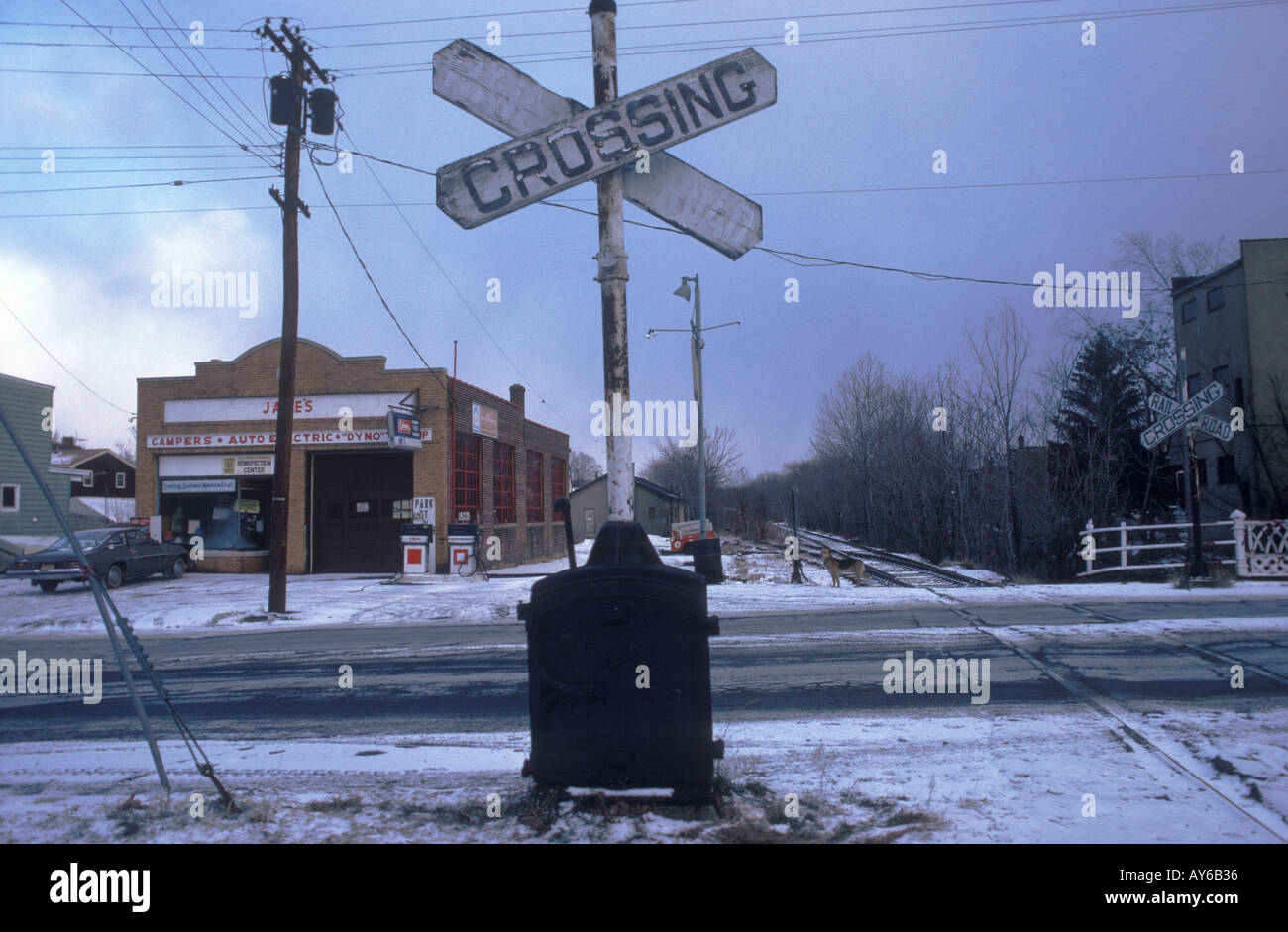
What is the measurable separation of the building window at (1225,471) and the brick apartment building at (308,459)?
99.1ft

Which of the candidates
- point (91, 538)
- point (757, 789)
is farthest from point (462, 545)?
point (757, 789)

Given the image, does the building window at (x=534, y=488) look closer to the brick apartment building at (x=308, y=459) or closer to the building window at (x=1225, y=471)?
the brick apartment building at (x=308, y=459)

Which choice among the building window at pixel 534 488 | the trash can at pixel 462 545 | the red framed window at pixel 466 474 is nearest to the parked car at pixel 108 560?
the trash can at pixel 462 545

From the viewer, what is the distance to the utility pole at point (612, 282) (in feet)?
13.6

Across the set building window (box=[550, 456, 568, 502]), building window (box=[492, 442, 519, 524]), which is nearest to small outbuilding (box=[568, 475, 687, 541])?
building window (box=[550, 456, 568, 502])

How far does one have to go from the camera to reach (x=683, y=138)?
428 cm

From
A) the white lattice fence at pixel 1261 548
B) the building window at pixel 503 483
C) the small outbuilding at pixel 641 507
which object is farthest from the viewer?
the small outbuilding at pixel 641 507

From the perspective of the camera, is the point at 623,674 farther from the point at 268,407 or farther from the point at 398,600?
the point at 268,407

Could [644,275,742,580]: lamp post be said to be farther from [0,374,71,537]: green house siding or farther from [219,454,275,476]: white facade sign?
[0,374,71,537]: green house siding

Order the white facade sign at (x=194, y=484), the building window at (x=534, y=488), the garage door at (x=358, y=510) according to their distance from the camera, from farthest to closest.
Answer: the building window at (x=534, y=488), the white facade sign at (x=194, y=484), the garage door at (x=358, y=510)

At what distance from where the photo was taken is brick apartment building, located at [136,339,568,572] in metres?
22.3
